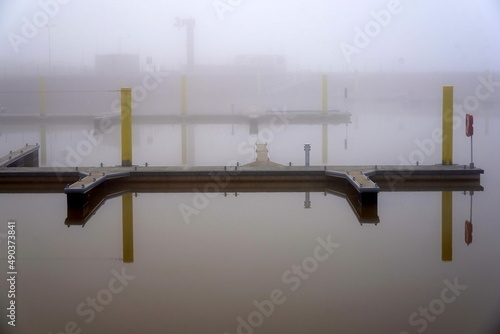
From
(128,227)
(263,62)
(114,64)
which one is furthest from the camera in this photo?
(263,62)

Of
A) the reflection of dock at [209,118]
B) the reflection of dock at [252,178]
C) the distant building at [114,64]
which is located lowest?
the reflection of dock at [252,178]

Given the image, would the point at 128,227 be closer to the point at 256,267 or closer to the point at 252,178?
the point at 256,267

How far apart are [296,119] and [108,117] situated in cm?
698

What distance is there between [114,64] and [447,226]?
127 feet

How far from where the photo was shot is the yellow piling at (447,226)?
4.08m

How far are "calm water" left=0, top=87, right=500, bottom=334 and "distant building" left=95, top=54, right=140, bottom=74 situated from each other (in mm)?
35673

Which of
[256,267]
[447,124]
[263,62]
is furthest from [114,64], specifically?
[256,267]

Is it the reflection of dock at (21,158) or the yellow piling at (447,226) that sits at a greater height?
the reflection of dock at (21,158)

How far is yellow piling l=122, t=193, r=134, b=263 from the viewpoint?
4080mm

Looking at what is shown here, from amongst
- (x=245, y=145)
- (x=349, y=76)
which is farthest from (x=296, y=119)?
(x=349, y=76)

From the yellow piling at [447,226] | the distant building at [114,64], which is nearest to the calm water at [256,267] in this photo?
the yellow piling at [447,226]

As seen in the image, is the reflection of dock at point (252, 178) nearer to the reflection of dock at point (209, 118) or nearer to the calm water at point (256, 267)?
the calm water at point (256, 267)

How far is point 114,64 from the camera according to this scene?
4116cm

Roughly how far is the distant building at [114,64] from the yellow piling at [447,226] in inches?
1444
